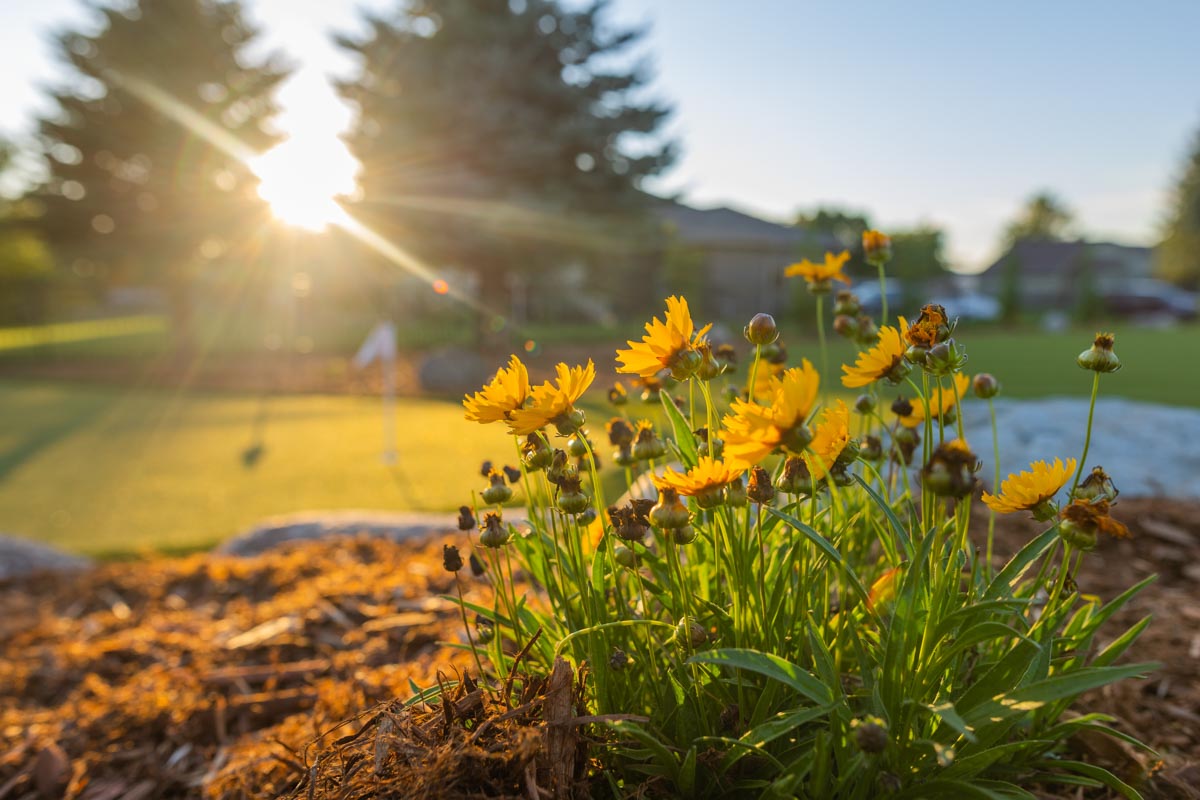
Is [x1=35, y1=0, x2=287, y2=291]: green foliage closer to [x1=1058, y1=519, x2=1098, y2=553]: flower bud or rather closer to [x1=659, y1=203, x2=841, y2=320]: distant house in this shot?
[x1=659, y1=203, x2=841, y2=320]: distant house

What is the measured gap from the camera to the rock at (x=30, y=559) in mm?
3846

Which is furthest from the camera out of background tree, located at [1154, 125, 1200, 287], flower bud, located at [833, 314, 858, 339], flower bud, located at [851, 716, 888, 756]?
background tree, located at [1154, 125, 1200, 287]

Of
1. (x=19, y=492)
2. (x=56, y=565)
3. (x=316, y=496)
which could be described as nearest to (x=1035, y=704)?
(x=56, y=565)

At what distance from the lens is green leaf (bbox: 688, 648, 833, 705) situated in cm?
96

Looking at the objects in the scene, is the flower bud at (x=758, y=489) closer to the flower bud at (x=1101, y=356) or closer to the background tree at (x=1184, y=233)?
the flower bud at (x=1101, y=356)

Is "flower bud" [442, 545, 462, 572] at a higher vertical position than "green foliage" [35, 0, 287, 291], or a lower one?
lower

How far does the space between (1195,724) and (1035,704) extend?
1.13 metres

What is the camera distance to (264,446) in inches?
271

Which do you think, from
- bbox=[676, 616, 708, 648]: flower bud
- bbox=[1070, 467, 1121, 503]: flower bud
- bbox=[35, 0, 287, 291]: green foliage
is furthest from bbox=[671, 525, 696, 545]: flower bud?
bbox=[35, 0, 287, 291]: green foliage

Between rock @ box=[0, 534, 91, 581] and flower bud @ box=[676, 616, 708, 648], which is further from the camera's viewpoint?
rock @ box=[0, 534, 91, 581]

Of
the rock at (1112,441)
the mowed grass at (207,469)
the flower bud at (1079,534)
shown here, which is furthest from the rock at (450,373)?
the flower bud at (1079,534)

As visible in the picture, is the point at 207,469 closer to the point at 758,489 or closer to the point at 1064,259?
the point at 758,489

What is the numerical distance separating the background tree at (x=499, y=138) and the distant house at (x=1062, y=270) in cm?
2624

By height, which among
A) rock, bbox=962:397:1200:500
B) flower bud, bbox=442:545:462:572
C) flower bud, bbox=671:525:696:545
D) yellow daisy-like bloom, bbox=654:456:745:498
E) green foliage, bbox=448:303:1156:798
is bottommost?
rock, bbox=962:397:1200:500
